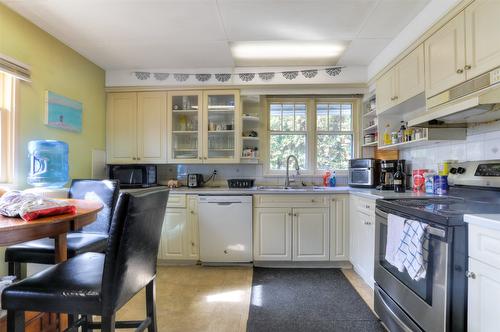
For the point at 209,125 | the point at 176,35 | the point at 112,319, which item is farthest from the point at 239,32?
the point at 112,319

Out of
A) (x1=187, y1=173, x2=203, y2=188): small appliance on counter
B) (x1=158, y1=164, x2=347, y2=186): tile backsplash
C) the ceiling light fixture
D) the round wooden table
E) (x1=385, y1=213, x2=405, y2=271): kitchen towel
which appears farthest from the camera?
(x1=158, y1=164, x2=347, y2=186): tile backsplash

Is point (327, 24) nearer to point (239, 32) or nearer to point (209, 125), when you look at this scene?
point (239, 32)

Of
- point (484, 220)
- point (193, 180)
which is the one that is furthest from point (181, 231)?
point (484, 220)

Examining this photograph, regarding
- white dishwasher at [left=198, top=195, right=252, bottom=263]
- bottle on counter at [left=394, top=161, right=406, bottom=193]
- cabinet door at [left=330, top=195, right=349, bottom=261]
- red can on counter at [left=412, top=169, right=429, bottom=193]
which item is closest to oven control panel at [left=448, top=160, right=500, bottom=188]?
red can on counter at [left=412, top=169, right=429, bottom=193]

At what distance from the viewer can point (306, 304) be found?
2.15 metres

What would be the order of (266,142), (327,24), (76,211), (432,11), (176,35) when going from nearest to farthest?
(76,211) → (432,11) → (327,24) → (176,35) → (266,142)

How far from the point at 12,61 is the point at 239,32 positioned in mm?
1840

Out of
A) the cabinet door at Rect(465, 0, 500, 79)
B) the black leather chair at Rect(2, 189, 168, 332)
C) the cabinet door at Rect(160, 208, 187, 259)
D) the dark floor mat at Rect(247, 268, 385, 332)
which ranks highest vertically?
the cabinet door at Rect(465, 0, 500, 79)

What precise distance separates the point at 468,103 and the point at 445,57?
1.85 ft

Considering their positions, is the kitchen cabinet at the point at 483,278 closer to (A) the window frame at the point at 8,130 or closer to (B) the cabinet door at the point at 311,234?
(B) the cabinet door at the point at 311,234

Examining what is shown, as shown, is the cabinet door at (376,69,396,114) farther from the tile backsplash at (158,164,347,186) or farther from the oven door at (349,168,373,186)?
the tile backsplash at (158,164,347,186)

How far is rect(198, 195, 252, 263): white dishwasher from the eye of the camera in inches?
116

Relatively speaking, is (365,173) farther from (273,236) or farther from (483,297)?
(483,297)

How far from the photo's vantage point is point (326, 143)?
3.63m
